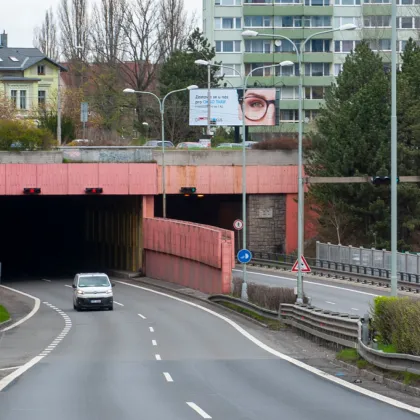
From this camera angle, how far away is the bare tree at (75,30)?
120 meters

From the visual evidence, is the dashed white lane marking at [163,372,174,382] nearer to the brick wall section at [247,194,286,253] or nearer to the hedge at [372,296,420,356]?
the hedge at [372,296,420,356]

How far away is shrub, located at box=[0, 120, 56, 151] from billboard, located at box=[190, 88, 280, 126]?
1790cm

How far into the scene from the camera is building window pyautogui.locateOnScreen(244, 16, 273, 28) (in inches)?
4407

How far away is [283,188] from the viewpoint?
2844 inches

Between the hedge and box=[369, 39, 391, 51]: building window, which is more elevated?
box=[369, 39, 391, 51]: building window

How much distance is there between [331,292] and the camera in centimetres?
5325

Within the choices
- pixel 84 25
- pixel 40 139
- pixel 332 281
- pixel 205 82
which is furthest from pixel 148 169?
pixel 84 25

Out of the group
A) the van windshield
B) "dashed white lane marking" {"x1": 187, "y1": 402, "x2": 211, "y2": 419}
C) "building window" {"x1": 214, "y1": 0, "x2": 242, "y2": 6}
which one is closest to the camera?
"dashed white lane marking" {"x1": 187, "y1": 402, "x2": 211, "y2": 419}

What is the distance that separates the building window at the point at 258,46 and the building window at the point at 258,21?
177 cm

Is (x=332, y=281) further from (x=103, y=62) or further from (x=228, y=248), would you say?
(x=103, y=62)

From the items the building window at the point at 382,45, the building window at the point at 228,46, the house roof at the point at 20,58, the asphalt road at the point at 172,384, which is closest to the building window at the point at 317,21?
the building window at the point at 382,45

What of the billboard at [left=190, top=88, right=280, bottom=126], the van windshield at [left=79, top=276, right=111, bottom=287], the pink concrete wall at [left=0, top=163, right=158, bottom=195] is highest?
the billboard at [left=190, top=88, right=280, bottom=126]

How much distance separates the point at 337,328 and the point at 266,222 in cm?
4374

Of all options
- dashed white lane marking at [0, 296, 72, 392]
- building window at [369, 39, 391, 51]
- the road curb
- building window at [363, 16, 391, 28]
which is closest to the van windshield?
dashed white lane marking at [0, 296, 72, 392]
